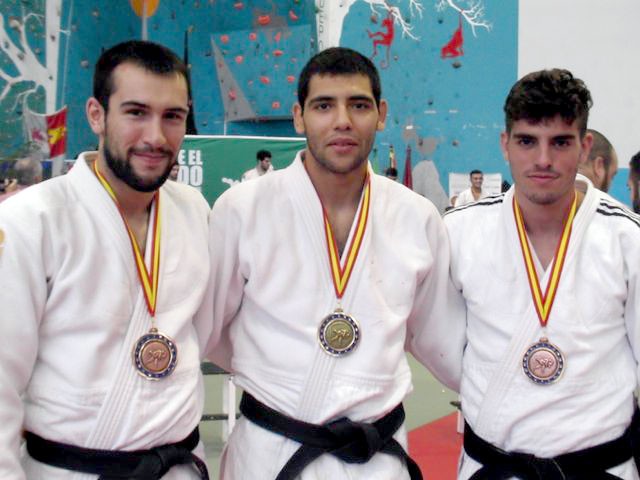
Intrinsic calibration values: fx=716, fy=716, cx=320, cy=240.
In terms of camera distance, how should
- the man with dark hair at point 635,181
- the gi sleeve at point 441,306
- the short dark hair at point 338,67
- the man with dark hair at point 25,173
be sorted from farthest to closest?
the man with dark hair at point 25,173 → the man with dark hair at point 635,181 → the gi sleeve at point 441,306 → the short dark hair at point 338,67

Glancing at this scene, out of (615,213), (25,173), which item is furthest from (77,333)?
(25,173)

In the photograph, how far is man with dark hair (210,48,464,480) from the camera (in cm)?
Answer: 212

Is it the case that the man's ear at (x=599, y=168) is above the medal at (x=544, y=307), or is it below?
above

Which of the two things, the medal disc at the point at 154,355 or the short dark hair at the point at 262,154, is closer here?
the medal disc at the point at 154,355

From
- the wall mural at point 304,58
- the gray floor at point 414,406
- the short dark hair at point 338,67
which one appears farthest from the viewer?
the wall mural at point 304,58

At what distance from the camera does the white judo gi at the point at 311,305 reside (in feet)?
6.99

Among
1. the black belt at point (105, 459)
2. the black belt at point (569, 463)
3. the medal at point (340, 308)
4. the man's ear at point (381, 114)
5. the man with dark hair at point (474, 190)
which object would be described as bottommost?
the black belt at point (569, 463)

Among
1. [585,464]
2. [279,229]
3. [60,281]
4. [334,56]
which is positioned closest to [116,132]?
[60,281]

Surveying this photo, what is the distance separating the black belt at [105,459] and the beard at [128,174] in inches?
27.9

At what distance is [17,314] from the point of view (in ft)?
5.77

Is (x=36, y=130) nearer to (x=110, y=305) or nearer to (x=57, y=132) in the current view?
(x=57, y=132)

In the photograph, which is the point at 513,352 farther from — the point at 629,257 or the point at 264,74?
the point at 264,74

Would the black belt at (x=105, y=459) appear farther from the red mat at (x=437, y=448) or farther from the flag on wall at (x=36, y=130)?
the flag on wall at (x=36, y=130)

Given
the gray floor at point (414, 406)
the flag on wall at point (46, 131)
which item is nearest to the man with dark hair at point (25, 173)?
the gray floor at point (414, 406)
